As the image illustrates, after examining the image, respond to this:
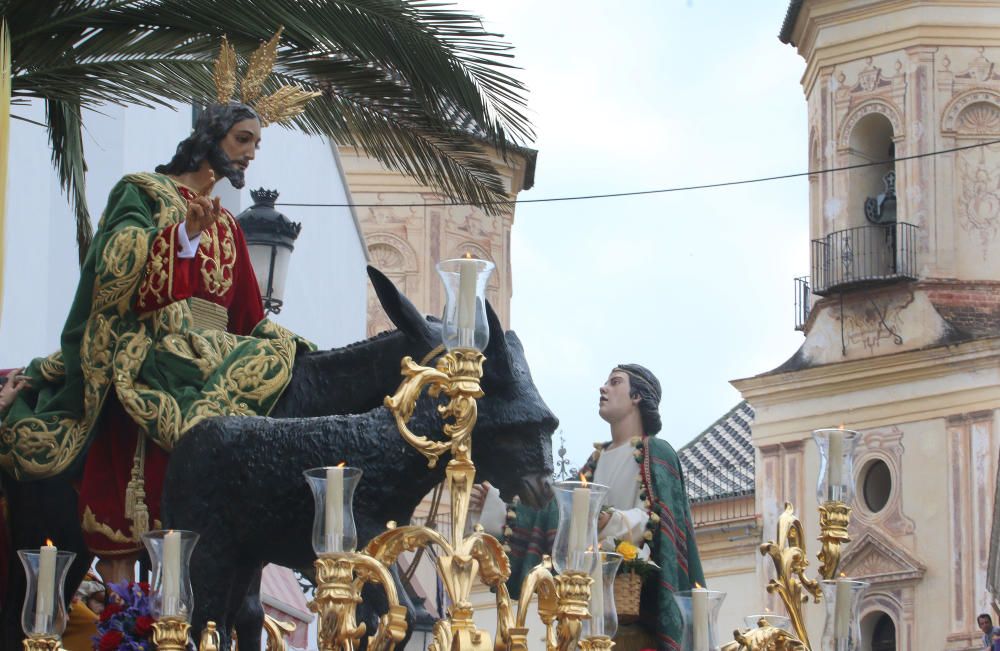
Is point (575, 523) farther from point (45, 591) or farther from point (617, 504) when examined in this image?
point (617, 504)

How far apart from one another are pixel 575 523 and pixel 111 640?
1647mm

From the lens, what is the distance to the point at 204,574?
30.6ft

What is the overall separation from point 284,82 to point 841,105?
30.1 m

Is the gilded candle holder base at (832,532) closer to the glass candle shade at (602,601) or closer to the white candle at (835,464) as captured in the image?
the white candle at (835,464)

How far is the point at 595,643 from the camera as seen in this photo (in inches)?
341

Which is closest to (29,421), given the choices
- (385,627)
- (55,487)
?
→ (55,487)

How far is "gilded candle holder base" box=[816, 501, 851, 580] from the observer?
9797mm

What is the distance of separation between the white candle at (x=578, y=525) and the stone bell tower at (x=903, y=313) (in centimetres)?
3028

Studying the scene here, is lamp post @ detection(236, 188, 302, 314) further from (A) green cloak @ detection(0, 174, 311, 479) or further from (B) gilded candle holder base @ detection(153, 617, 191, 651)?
(B) gilded candle holder base @ detection(153, 617, 191, 651)

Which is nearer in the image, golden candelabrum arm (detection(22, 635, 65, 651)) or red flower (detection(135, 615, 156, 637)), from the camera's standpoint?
golden candelabrum arm (detection(22, 635, 65, 651))

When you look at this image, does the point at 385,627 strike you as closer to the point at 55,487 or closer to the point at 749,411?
the point at 55,487

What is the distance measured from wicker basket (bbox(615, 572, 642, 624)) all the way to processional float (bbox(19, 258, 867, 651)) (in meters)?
1.98

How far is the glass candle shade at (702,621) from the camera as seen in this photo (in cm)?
895

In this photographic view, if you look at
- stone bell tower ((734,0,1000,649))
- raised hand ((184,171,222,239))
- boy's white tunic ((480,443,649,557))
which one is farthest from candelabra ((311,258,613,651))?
stone bell tower ((734,0,1000,649))
